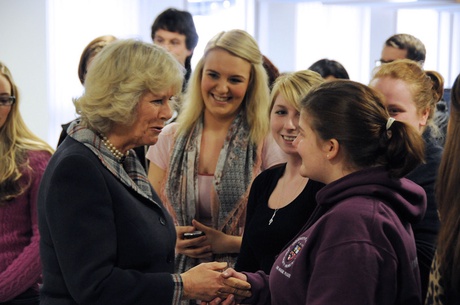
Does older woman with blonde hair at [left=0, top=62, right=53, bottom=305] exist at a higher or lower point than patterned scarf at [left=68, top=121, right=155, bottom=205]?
lower

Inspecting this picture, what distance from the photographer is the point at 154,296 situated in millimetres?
2086

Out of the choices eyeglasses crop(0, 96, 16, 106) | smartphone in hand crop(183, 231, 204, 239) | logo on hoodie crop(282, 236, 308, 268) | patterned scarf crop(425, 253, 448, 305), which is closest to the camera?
patterned scarf crop(425, 253, 448, 305)

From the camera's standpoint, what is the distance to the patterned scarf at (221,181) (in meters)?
2.82

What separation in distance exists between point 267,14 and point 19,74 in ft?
10.9

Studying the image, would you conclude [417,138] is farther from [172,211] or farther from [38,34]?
[38,34]

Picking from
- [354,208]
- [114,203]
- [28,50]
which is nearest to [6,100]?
[114,203]

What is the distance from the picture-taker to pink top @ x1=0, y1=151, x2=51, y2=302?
2.78 meters

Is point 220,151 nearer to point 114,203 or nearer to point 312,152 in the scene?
point 114,203

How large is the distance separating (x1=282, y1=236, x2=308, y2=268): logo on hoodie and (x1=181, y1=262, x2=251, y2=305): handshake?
16.2 inches

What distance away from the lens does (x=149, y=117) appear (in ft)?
7.34

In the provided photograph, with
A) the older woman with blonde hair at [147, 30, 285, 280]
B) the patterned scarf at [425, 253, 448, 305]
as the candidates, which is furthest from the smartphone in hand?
the patterned scarf at [425, 253, 448, 305]

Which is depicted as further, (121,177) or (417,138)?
(121,177)

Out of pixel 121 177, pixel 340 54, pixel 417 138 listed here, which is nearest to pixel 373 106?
pixel 417 138

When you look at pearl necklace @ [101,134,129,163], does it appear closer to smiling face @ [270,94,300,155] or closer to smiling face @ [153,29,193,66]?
smiling face @ [270,94,300,155]
